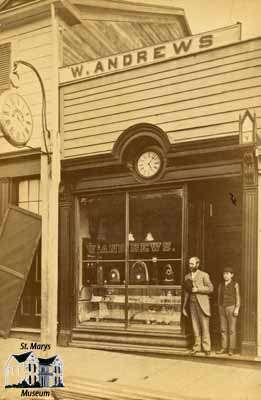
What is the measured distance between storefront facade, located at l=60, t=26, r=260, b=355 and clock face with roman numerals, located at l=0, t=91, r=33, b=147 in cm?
48

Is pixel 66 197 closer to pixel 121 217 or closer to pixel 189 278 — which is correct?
pixel 121 217

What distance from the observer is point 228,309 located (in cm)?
611

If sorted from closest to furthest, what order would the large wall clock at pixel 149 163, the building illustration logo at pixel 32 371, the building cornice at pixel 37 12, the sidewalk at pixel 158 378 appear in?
the sidewalk at pixel 158 378, the building illustration logo at pixel 32 371, the large wall clock at pixel 149 163, the building cornice at pixel 37 12

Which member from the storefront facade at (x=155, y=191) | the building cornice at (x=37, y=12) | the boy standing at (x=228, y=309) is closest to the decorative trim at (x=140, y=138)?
the storefront facade at (x=155, y=191)

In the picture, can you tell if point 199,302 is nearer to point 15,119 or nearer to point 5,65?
point 15,119

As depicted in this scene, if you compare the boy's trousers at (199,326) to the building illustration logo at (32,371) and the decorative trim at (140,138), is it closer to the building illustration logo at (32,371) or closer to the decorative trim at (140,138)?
the building illustration logo at (32,371)

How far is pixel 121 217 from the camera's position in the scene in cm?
713

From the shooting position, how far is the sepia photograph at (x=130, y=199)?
19.7 ft

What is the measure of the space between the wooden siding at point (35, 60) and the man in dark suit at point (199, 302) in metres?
2.69

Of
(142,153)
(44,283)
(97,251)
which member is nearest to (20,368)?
(44,283)

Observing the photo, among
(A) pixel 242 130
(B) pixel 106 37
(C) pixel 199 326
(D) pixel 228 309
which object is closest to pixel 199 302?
(C) pixel 199 326

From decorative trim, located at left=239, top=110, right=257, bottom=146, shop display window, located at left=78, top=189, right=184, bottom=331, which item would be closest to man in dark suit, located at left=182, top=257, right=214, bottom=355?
shop display window, located at left=78, top=189, right=184, bottom=331

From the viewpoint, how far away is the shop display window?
6754 mm

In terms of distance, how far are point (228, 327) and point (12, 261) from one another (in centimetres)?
312
